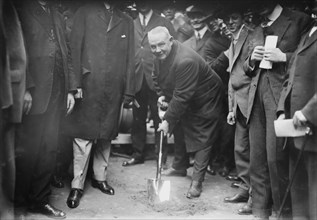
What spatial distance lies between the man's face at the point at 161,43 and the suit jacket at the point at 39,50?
0.85 metres

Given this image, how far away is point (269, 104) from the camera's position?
329 cm

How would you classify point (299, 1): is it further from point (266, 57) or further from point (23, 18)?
point (23, 18)

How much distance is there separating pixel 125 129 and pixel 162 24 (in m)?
1.59

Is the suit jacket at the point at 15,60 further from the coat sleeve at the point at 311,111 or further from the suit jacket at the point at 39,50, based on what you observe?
the coat sleeve at the point at 311,111

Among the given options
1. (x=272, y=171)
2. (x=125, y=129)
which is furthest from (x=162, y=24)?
(x=272, y=171)

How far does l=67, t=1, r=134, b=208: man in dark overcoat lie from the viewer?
3703 millimetres

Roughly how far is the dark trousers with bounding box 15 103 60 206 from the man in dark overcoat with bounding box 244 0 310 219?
163cm

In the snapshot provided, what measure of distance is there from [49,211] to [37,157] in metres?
0.45

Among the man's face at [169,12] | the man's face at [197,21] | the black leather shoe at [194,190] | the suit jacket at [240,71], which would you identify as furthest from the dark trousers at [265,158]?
the man's face at [169,12]

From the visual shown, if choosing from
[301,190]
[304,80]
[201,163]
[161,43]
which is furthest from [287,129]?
[161,43]

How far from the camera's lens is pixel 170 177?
4.48 meters

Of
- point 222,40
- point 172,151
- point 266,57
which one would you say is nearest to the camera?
point 266,57

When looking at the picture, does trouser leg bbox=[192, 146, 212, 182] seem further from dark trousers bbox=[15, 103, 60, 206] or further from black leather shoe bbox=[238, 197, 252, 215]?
dark trousers bbox=[15, 103, 60, 206]

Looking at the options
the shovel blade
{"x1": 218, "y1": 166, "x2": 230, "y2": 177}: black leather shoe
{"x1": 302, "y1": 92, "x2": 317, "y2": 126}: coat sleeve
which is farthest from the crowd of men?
the shovel blade
